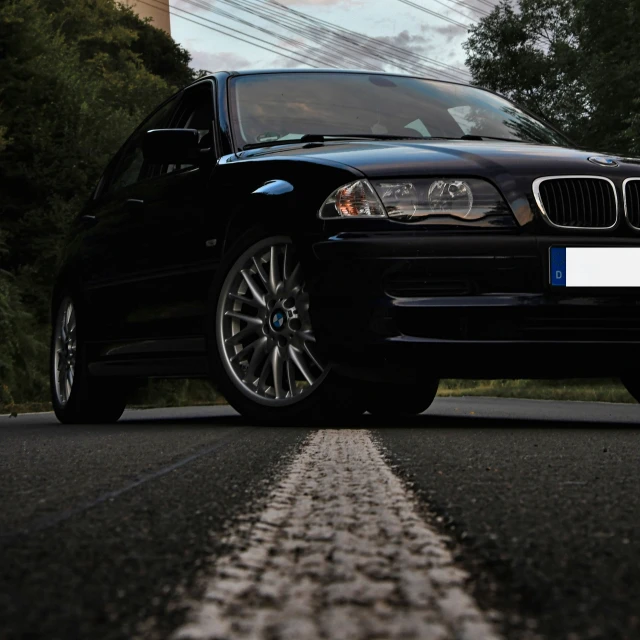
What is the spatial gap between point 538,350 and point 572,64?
3627 centimetres

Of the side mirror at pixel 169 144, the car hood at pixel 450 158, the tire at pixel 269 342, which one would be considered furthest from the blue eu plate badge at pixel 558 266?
the side mirror at pixel 169 144

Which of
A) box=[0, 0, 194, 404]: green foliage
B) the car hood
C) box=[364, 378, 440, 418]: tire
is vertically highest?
box=[0, 0, 194, 404]: green foliage

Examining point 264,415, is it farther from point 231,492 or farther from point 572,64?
point 572,64

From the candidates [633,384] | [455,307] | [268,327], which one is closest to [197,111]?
[268,327]

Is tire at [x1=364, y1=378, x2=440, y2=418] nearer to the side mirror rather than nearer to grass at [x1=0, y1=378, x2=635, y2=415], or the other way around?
the side mirror

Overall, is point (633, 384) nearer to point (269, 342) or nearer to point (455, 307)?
point (455, 307)

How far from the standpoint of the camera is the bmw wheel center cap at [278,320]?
547 centimetres

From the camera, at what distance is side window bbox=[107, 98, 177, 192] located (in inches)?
285

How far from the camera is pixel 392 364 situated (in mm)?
5203

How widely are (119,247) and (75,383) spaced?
0.95m

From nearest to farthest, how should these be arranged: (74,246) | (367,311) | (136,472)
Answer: (136,472) < (367,311) < (74,246)

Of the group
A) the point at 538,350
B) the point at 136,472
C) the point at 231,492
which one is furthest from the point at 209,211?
the point at 231,492

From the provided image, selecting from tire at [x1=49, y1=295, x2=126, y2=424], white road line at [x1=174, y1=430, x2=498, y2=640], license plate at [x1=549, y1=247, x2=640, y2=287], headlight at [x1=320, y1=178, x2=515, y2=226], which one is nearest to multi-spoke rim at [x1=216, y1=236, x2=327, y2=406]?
headlight at [x1=320, y1=178, x2=515, y2=226]

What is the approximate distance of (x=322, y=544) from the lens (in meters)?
2.21
